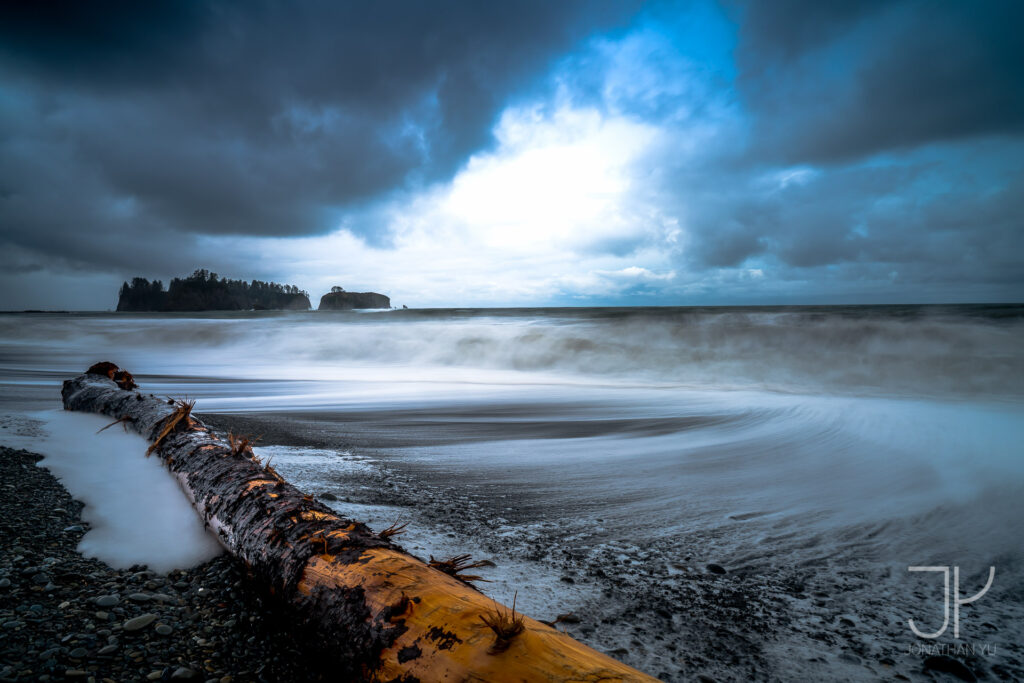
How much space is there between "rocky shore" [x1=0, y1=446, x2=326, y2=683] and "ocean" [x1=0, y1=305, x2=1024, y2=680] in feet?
2.82

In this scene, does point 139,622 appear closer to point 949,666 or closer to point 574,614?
point 574,614

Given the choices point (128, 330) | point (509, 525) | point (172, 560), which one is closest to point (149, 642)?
point (172, 560)

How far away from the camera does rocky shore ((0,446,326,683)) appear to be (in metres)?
1.37

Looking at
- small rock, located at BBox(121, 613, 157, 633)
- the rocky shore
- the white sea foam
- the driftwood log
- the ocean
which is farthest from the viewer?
the white sea foam

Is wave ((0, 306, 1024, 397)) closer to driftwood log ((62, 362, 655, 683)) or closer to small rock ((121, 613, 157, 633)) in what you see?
driftwood log ((62, 362, 655, 683))

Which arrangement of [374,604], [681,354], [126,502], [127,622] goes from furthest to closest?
1. [681,354]
2. [126,502]
3. [127,622]
4. [374,604]

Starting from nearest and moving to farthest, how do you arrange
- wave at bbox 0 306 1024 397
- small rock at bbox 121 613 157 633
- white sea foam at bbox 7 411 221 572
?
small rock at bbox 121 613 157 633, white sea foam at bbox 7 411 221 572, wave at bbox 0 306 1024 397

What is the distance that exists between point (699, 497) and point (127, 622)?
3242 mm

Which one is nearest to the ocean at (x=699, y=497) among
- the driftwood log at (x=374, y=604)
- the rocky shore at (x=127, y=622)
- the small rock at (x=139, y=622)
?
the driftwood log at (x=374, y=604)

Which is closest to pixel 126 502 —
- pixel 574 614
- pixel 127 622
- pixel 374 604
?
pixel 127 622

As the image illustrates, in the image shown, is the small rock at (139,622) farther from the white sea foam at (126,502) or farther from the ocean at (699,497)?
the ocean at (699,497)

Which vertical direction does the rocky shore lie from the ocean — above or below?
above

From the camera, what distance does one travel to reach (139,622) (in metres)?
1.57

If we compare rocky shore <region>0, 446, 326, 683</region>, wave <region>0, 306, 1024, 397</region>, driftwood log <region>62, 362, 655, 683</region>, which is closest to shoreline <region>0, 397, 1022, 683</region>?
rocky shore <region>0, 446, 326, 683</region>
